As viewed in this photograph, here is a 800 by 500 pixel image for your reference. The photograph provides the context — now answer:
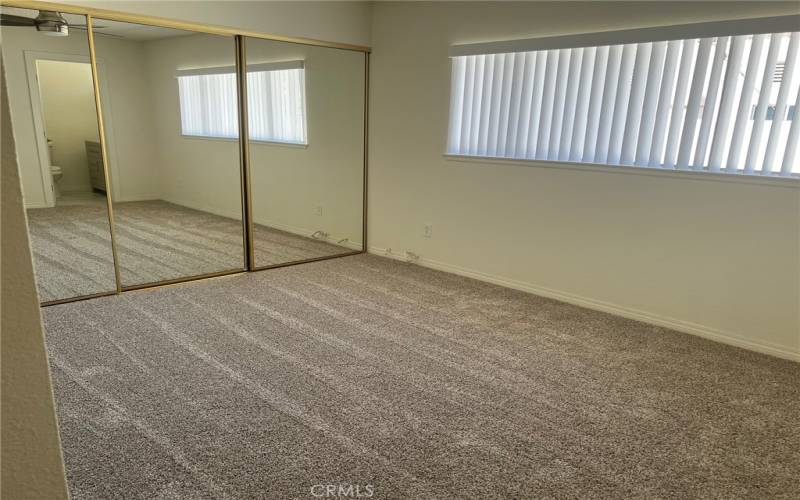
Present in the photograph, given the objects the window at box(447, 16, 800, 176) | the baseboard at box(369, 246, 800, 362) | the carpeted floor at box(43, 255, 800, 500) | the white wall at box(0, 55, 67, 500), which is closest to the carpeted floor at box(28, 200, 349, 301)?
the carpeted floor at box(43, 255, 800, 500)

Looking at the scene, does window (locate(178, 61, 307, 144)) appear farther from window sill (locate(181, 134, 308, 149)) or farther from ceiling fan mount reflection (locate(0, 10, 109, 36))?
ceiling fan mount reflection (locate(0, 10, 109, 36))

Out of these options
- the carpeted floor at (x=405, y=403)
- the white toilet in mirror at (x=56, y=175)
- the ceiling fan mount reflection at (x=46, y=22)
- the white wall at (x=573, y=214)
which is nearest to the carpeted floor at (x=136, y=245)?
the white toilet in mirror at (x=56, y=175)

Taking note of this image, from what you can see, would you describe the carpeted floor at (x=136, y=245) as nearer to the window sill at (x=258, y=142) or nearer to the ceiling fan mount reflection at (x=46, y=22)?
the window sill at (x=258, y=142)

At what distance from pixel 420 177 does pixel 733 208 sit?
99.4 inches

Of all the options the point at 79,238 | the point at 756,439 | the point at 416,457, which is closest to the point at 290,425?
the point at 416,457

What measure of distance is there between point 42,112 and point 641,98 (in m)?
3.95

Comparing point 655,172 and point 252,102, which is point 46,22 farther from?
point 655,172

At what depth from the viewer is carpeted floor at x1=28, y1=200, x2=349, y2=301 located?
342cm

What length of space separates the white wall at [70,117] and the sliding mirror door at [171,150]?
117mm

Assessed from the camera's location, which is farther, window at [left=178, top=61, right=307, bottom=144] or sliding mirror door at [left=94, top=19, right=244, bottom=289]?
window at [left=178, top=61, right=307, bottom=144]

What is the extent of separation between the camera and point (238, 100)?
402 centimetres

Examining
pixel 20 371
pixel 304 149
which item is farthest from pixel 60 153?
pixel 20 371

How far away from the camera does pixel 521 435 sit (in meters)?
2.15

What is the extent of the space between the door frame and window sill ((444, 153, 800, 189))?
8.91 feet
